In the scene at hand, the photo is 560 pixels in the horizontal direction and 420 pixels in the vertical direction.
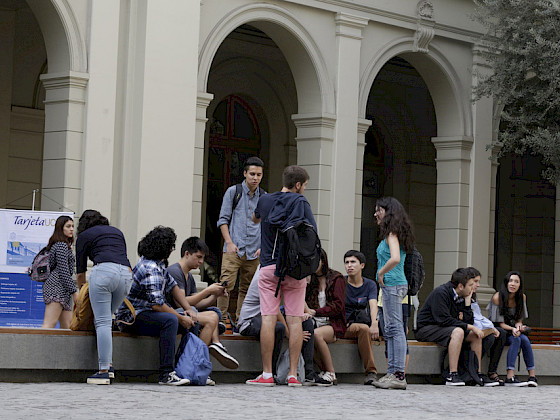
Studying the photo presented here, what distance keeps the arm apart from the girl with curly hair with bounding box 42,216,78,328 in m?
2.98

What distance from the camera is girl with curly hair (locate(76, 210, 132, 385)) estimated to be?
957 centimetres

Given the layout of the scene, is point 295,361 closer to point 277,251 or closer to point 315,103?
point 277,251

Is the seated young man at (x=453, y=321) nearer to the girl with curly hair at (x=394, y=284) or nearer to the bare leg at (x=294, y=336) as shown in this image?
the girl with curly hair at (x=394, y=284)

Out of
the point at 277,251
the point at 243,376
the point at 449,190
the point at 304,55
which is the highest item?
the point at 304,55

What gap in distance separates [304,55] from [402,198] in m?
7.49

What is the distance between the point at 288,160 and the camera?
2167 centimetres

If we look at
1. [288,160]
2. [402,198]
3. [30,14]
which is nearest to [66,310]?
[30,14]

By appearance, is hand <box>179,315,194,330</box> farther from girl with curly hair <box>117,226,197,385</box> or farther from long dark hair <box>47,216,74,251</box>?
long dark hair <box>47,216,74,251</box>

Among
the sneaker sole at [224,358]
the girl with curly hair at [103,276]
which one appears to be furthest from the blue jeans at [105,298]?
the sneaker sole at [224,358]

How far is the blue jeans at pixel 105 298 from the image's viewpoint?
31.3 ft

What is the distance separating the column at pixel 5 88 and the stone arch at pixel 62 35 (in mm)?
2940

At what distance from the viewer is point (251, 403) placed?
27.6ft

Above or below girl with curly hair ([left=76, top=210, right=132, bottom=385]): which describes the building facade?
above

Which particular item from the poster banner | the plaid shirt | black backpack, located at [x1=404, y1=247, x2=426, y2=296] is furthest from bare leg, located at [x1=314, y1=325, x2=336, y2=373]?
the poster banner
